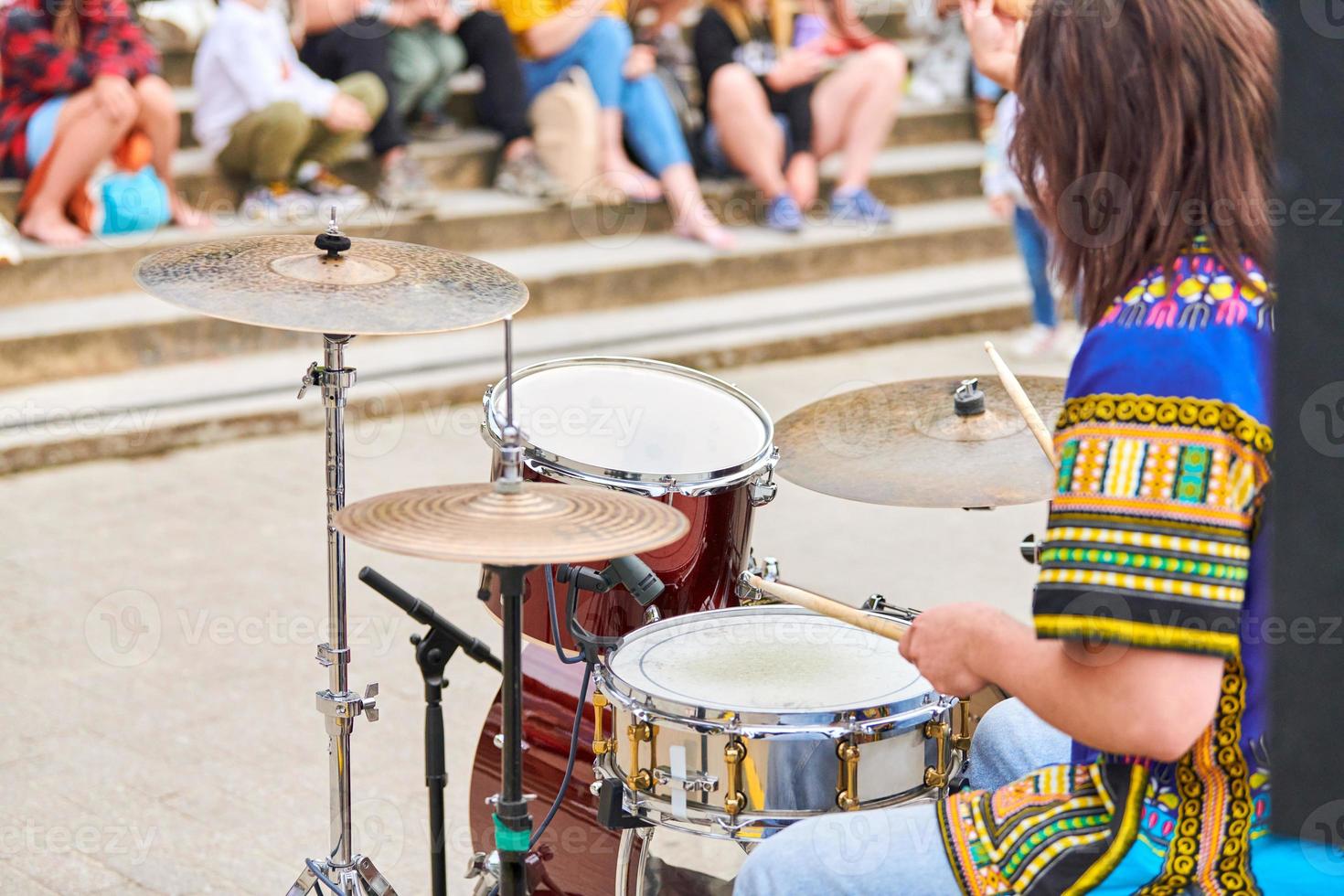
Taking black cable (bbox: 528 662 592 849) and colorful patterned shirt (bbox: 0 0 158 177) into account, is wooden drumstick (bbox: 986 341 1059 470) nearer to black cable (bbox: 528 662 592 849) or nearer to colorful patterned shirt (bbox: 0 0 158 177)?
black cable (bbox: 528 662 592 849)

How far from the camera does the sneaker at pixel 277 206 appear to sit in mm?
6816

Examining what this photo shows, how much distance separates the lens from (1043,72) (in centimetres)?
169

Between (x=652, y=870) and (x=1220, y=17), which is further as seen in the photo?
(x=652, y=870)

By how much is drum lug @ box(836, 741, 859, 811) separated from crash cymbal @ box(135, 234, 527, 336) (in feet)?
2.59

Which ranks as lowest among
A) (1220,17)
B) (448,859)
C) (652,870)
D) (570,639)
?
(448,859)

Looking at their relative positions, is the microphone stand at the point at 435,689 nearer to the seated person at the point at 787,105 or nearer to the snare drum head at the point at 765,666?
the snare drum head at the point at 765,666

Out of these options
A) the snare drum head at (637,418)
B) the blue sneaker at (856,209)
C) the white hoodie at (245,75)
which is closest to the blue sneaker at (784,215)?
the blue sneaker at (856,209)

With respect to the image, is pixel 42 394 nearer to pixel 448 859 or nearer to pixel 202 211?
pixel 202 211

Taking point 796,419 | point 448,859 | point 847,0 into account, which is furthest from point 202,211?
point 796,419

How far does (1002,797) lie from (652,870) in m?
0.71

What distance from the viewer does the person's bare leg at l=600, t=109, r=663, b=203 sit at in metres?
7.71

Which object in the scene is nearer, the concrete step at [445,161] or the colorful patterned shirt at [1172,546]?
the colorful patterned shirt at [1172,546]

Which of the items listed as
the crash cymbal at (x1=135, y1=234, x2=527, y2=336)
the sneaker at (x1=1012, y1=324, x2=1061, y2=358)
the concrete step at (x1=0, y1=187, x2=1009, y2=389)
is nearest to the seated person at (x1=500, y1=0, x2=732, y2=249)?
the concrete step at (x1=0, y1=187, x2=1009, y2=389)

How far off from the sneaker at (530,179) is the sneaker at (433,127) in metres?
0.37
